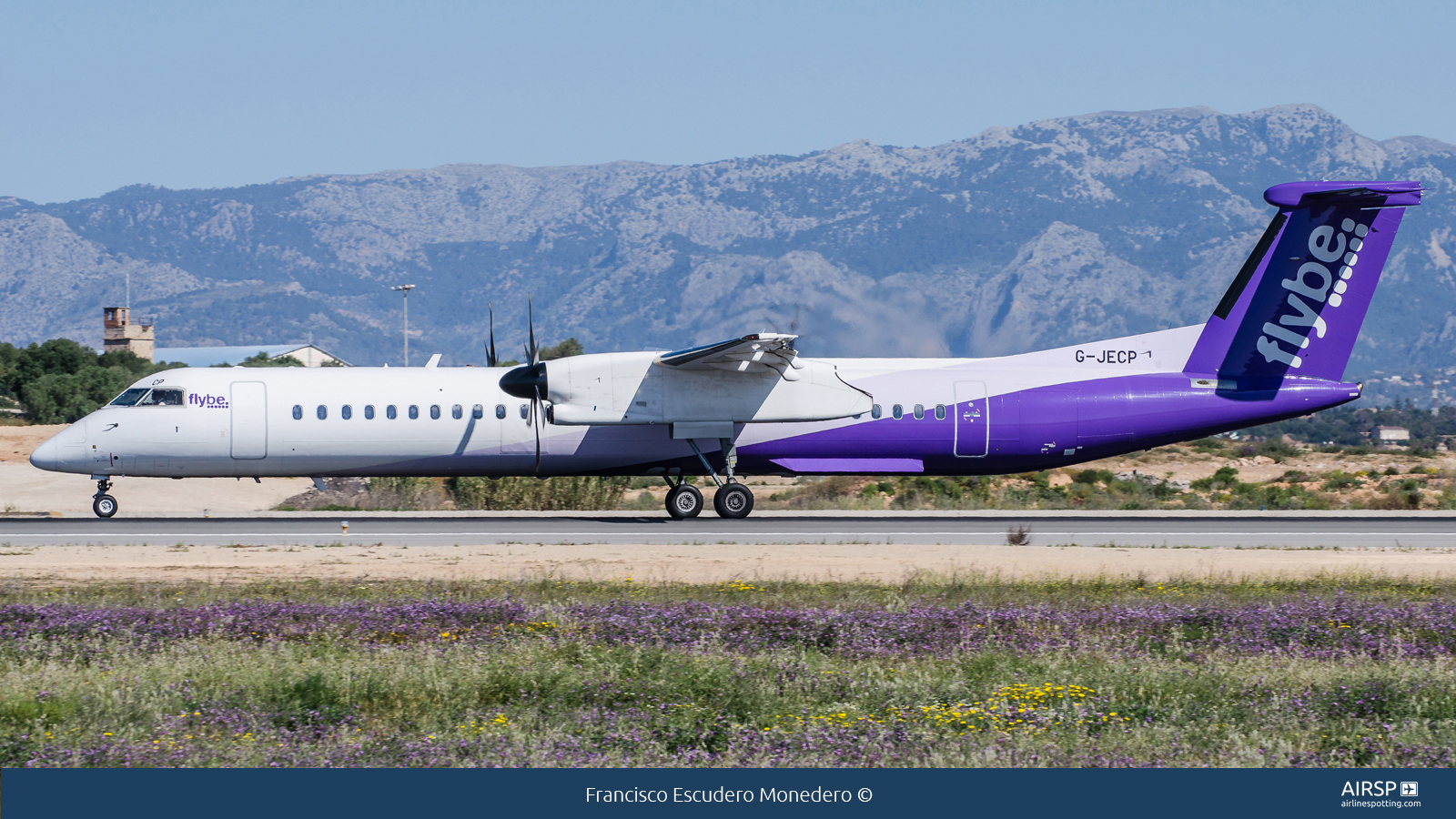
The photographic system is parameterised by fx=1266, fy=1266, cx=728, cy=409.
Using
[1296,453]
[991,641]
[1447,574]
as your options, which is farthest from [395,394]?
[1296,453]

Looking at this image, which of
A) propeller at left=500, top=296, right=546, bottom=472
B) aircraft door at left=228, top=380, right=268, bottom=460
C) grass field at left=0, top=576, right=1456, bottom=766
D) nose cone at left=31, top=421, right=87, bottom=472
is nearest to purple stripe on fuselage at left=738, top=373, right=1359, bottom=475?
propeller at left=500, top=296, right=546, bottom=472

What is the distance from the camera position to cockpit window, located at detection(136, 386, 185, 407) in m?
26.1

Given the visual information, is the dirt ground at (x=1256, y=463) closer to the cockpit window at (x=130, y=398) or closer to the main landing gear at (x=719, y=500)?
the main landing gear at (x=719, y=500)

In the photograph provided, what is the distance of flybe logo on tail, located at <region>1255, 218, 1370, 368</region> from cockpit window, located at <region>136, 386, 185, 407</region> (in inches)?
907

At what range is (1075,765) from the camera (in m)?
7.99

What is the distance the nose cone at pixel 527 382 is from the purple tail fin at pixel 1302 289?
1420cm

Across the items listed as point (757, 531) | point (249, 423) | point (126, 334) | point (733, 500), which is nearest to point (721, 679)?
point (757, 531)

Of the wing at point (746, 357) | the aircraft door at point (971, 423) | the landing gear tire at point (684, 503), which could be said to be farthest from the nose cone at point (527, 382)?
the aircraft door at point (971, 423)

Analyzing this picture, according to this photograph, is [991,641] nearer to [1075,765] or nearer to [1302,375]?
[1075,765]

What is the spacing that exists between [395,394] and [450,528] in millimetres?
3311

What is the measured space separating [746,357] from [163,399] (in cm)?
1207

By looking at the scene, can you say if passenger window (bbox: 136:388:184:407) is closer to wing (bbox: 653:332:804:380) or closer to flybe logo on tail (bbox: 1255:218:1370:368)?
wing (bbox: 653:332:804:380)

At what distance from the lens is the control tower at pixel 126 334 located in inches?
4926

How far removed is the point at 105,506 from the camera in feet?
86.4
